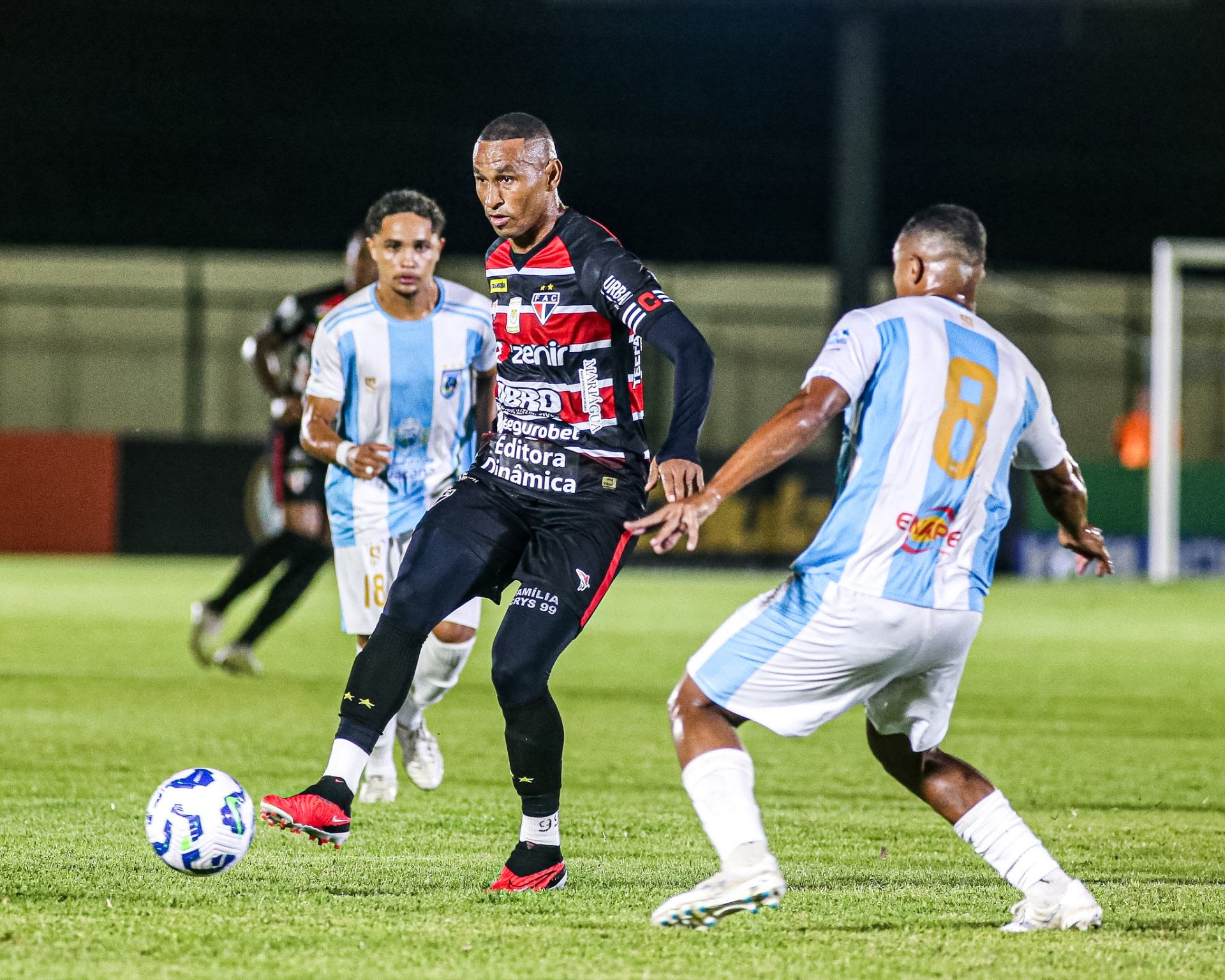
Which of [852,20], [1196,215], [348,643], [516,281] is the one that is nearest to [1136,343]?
[1196,215]

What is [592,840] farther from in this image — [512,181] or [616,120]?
[616,120]

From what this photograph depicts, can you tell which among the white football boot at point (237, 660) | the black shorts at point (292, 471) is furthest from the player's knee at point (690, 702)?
the white football boot at point (237, 660)

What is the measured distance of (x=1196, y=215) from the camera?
32.9 m

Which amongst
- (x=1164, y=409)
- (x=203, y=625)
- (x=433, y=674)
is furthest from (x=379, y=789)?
(x=1164, y=409)

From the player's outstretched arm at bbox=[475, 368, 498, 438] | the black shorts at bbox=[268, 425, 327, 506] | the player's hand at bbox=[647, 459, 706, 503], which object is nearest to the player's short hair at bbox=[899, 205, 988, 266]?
the player's hand at bbox=[647, 459, 706, 503]

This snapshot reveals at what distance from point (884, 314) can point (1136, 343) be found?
2843 centimetres

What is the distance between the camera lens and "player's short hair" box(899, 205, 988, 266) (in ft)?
14.2

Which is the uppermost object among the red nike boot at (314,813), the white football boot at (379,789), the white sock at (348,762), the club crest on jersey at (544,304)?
the club crest on jersey at (544,304)

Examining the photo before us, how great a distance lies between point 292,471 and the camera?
10070mm

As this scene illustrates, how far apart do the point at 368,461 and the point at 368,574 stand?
0.80 metres

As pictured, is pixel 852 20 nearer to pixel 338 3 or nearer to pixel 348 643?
pixel 338 3

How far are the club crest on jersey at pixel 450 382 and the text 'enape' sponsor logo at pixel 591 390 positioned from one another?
1.53m

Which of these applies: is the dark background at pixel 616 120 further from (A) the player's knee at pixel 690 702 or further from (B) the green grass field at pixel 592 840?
(A) the player's knee at pixel 690 702

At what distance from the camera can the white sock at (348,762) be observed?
4.54m
